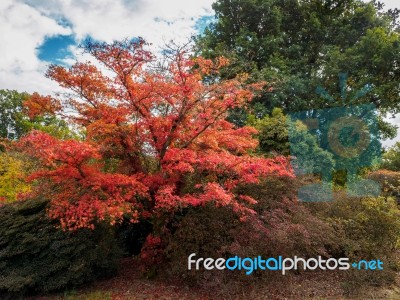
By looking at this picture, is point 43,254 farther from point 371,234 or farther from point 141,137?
point 371,234

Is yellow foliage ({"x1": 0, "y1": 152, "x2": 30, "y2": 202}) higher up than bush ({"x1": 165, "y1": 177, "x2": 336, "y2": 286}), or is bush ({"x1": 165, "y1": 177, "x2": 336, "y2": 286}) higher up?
yellow foliage ({"x1": 0, "y1": 152, "x2": 30, "y2": 202})

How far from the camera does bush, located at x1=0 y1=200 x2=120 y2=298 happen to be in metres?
7.42

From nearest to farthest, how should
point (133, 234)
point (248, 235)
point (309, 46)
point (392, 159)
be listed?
point (248, 235)
point (133, 234)
point (392, 159)
point (309, 46)

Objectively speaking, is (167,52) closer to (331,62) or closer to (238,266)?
(238,266)

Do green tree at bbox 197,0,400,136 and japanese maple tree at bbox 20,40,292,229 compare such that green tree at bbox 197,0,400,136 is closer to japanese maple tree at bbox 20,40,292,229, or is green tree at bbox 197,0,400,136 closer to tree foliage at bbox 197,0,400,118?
tree foliage at bbox 197,0,400,118

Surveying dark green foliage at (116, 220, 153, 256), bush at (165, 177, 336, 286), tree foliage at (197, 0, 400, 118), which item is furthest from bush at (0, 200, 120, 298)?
tree foliage at (197, 0, 400, 118)

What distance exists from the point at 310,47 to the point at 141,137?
14.7 metres

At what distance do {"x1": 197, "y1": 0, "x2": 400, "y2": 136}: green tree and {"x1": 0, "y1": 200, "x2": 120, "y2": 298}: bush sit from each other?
1078 cm

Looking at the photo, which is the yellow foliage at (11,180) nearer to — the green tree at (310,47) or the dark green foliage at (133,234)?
the dark green foliage at (133,234)

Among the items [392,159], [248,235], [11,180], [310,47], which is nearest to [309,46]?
[310,47]

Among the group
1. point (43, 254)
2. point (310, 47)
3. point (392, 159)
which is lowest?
point (43, 254)

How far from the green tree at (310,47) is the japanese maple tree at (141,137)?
27.5 ft

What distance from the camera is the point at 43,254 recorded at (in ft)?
25.0

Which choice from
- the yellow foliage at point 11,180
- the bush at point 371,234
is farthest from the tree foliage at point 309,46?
the yellow foliage at point 11,180
